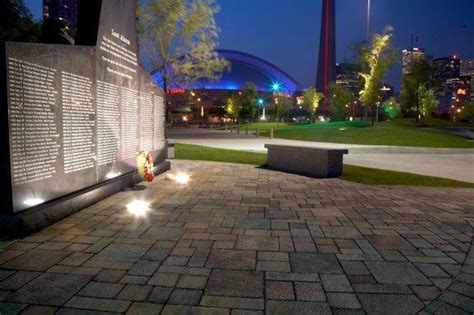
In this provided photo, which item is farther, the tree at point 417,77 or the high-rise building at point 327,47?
the high-rise building at point 327,47

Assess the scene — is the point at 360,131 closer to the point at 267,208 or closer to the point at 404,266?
the point at 267,208

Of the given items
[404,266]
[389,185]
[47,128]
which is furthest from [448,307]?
[389,185]

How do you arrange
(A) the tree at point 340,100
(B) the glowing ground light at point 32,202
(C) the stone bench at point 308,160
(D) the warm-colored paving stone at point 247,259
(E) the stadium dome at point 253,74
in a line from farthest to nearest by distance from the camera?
(E) the stadium dome at point 253,74
(A) the tree at point 340,100
(C) the stone bench at point 308,160
(B) the glowing ground light at point 32,202
(D) the warm-colored paving stone at point 247,259

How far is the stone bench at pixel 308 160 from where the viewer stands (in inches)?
428

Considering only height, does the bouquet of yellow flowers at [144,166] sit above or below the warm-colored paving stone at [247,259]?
above

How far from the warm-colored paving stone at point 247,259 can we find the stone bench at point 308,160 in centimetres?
352

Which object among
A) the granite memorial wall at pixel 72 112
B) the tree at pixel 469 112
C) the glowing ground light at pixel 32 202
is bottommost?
the glowing ground light at pixel 32 202

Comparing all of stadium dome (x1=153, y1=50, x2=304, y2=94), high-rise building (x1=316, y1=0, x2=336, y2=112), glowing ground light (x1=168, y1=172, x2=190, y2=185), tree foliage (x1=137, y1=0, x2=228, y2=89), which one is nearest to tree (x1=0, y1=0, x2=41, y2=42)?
tree foliage (x1=137, y1=0, x2=228, y2=89)

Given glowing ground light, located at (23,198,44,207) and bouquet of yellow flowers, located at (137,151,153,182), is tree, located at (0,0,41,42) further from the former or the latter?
glowing ground light, located at (23,198,44,207)

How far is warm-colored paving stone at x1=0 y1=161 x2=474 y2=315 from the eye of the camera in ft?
10.6

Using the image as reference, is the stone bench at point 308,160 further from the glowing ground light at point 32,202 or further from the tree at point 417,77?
the tree at point 417,77

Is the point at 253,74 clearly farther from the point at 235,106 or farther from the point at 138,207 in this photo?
the point at 138,207

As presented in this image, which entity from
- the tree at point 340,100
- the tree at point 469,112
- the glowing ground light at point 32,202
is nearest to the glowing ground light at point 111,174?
the glowing ground light at point 32,202

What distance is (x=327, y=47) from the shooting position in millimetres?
125312
